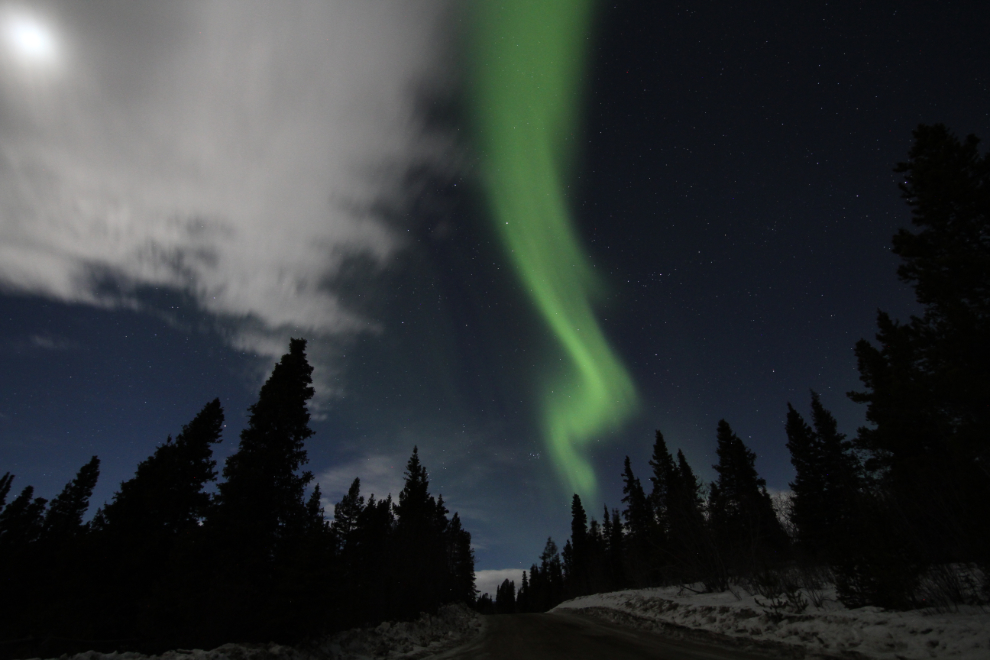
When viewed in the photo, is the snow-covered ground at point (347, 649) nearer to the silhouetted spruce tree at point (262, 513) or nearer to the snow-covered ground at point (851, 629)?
the silhouetted spruce tree at point (262, 513)

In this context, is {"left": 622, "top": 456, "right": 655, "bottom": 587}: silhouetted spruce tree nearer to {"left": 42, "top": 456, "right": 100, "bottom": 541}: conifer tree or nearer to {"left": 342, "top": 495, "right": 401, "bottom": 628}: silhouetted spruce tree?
{"left": 342, "top": 495, "right": 401, "bottom": 628}: silhouetted spruce tree

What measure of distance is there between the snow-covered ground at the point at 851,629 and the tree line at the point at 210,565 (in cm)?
1335

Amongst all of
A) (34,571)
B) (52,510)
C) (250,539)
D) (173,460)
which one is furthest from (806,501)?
(52,510)

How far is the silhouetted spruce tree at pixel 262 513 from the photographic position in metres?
13.3

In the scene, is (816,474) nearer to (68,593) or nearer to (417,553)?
(417,553)

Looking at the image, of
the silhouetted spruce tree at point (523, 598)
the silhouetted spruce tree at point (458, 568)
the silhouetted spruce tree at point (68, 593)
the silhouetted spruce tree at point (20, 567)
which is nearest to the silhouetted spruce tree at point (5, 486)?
the silhouetted spruce tree at point (20, 567)

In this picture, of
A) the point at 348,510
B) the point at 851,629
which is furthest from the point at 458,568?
the point at 851,629

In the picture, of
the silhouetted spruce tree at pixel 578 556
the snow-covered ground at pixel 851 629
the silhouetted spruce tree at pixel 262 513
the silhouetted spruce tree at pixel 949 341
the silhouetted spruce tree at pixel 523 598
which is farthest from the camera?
the silhouetted spruce tree at pixel 523 598

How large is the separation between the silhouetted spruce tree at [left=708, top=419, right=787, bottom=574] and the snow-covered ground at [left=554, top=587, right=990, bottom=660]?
19.2ft

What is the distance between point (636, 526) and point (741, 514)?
29461 mm

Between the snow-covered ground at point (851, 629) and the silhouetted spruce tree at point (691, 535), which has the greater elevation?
the silhouetted spruce tree at point (691, 535)

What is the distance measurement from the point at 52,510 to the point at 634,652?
6504 centimetres

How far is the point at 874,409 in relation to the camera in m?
26.4

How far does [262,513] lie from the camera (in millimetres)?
17062
